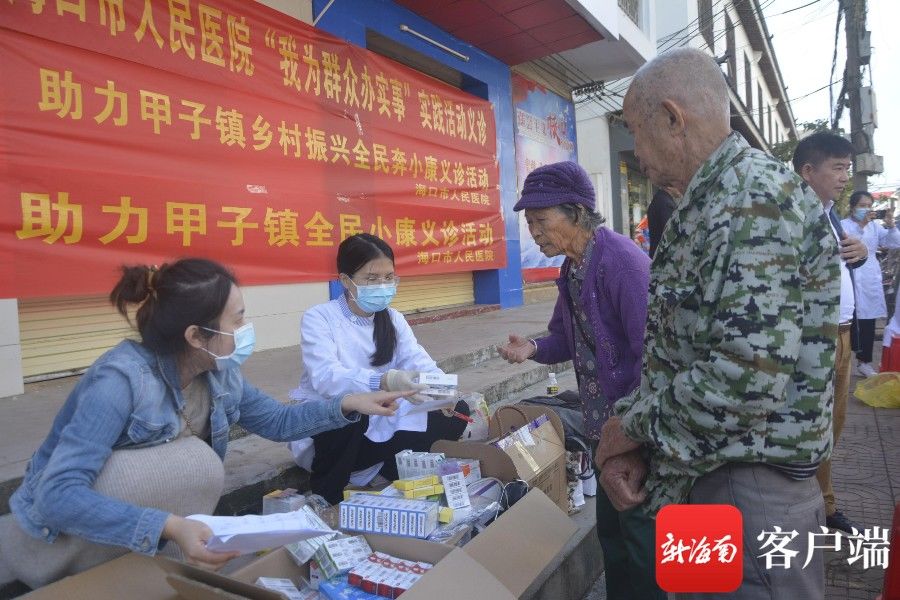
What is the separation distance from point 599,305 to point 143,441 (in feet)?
4.33

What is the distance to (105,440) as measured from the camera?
59.9 inches

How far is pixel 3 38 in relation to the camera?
3.04m

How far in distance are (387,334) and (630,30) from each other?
7.94 meters

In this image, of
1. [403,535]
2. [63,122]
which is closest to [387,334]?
[403,535]

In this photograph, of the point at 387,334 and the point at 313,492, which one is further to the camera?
the point at 387,334

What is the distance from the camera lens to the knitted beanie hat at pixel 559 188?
192 cm

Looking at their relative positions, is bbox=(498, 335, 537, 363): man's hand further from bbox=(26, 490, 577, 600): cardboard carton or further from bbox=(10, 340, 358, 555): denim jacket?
bbox=(10, 340, 358, 555): denim jacket

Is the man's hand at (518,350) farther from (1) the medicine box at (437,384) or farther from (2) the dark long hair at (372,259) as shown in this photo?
(2) the dark long hair at (372,259)

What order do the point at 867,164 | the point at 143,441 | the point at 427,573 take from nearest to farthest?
the point at 427,573, the point at 143,441, the point at 867,164

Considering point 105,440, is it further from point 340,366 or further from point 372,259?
point 372,259

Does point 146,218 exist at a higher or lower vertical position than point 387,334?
higher

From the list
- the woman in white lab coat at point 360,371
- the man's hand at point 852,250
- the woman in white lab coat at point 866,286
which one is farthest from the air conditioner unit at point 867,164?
the woman in white lab coat at point 360,371

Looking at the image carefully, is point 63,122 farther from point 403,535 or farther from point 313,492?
point 403,535

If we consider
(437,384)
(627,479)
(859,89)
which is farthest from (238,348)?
(859,89)
